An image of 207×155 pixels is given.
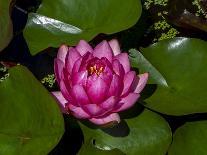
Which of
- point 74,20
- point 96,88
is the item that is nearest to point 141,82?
point 96,88

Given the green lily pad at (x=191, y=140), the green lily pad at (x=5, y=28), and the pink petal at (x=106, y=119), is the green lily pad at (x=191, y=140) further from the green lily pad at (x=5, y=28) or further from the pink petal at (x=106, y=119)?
the green lily pad at (x=5, y=28)

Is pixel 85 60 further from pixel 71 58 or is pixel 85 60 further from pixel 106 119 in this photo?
pixel 106 119

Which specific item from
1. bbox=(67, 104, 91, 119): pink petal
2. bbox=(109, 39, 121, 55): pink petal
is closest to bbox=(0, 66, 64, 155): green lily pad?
bbox=(67, 104, 91, 119): pink petal

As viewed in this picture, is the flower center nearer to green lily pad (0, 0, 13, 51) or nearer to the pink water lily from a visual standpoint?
the pink water lily

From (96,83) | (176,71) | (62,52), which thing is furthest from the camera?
(176,71)

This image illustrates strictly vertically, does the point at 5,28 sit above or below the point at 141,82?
above

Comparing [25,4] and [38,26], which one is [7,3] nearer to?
[38,26]
